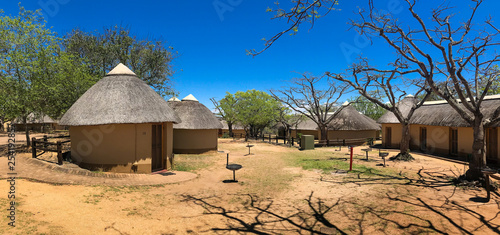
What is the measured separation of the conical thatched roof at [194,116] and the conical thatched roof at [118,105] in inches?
235

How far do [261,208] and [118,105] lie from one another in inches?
322

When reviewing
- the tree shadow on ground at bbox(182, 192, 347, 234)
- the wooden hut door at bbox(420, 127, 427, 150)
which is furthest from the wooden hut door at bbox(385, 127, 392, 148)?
the tree shadow on ground at bbox(182, 192, 347, 234)

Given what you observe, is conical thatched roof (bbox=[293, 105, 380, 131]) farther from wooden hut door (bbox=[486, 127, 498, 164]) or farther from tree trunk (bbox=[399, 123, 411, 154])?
wooden hut door (bbox=[486, 127, 498, 164])

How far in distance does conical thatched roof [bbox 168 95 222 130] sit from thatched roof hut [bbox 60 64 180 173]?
22.8 ft

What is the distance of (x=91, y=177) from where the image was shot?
9383mm

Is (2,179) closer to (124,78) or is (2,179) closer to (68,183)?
(68,183)

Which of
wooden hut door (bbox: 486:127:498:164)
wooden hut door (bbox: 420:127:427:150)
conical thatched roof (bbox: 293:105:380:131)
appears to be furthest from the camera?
conical thatched roof (bbox: 293:105:380:131)

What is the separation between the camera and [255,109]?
39.2m

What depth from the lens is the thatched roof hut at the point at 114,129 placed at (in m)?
11.1

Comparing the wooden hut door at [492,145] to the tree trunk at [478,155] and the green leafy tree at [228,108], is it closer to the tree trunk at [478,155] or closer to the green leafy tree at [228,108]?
the tree trunk at [478,155]

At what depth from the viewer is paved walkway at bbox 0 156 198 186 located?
823 centimetres

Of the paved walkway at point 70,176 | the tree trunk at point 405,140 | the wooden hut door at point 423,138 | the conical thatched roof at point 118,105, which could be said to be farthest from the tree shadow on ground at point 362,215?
the wooden hut door at point 423,138

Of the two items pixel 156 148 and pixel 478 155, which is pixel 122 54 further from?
pixel 478 155

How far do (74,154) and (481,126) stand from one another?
16917mm
